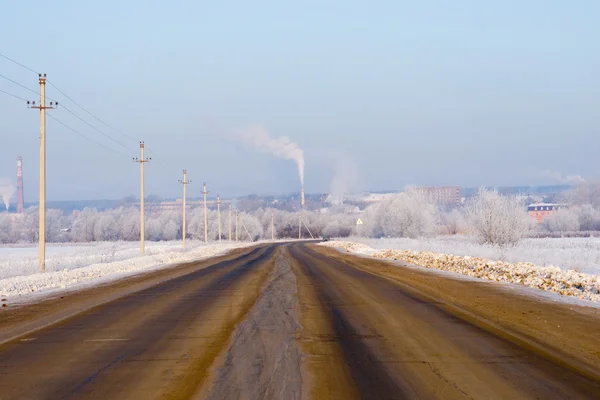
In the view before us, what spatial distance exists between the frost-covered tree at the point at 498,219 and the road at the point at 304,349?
40684 millimetres

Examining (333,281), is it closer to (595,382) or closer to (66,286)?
(66,286)

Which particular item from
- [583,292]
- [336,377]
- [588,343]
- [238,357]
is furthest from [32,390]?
[583,292]

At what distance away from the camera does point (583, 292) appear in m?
18.2

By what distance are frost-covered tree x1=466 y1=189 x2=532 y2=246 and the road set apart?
40.7m

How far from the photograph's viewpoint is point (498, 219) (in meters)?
57.6

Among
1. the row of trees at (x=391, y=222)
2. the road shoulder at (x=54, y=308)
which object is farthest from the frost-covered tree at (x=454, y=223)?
the road shoulder at (x=54, y=308)

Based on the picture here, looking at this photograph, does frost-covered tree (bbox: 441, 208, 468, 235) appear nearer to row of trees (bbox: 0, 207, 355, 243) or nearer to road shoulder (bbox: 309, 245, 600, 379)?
row of trees (bbox: 0, 207, 355, 243)

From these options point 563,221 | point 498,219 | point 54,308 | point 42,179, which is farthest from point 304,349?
point 563,221

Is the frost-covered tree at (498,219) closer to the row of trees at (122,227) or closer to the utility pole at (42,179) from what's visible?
the utility pole at (42,179)

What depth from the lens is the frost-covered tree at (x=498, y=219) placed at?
Result: 188 ft

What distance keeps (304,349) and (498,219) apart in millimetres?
50703

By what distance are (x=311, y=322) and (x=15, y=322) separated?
6.36m

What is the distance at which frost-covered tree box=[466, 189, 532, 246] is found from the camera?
5734 cm

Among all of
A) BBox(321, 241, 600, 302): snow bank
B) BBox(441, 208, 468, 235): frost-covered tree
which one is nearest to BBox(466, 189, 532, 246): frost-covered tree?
BBox(321, 241, 600, 302): snow bank
